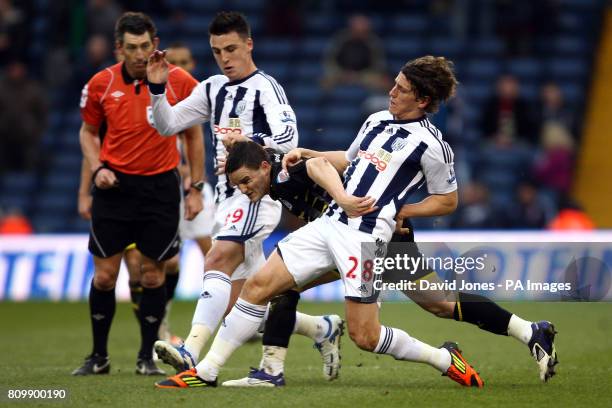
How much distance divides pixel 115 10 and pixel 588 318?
31.9 feet

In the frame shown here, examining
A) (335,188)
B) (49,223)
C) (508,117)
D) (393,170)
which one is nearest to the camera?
(335,188)

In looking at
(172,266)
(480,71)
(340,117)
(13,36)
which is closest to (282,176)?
(172,266)

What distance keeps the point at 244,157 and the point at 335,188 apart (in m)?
0.64

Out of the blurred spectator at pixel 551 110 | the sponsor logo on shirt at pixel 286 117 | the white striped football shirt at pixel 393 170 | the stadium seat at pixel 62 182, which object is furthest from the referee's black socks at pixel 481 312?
the stadium seat at pixel 62 182

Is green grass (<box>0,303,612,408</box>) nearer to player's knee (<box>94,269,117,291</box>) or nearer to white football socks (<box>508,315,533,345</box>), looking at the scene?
white football socks (<box>508,315,533,345</box>)

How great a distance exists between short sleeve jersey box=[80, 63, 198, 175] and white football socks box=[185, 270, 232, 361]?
114cm

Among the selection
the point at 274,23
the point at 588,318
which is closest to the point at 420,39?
the point at 274,23

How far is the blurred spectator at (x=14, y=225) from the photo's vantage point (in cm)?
1741

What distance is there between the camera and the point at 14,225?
17.5 meters

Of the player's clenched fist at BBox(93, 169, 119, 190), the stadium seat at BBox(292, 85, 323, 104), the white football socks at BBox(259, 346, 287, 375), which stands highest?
the player's clenched fist at BBox(93, 169, 119, 190)

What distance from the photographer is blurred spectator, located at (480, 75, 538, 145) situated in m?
17.6

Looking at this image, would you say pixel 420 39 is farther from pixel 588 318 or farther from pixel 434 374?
pixel 434 374

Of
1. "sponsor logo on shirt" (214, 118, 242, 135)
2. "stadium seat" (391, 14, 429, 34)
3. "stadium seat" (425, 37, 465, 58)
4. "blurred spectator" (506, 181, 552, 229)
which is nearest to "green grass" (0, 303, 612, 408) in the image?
"sponsor logo on shirt" (214, 118, 242, 135)

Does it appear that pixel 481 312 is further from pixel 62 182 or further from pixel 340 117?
pixel 62 182
